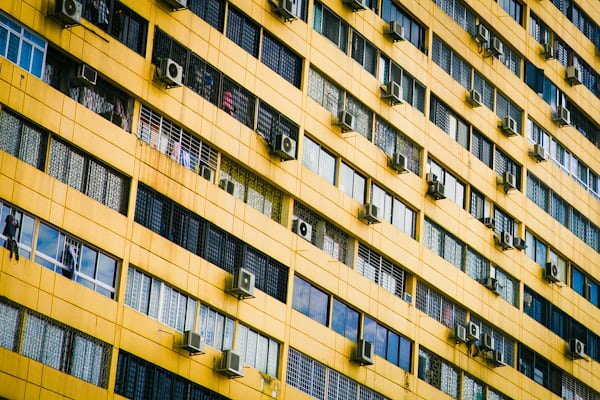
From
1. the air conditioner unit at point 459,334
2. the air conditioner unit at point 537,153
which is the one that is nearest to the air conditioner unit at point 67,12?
the air conditioner unit at point 459,334

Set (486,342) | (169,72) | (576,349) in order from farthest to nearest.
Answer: (576,349) → (486,342) → (169,72)

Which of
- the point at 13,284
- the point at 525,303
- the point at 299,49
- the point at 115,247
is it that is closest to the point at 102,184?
the point at 115,247

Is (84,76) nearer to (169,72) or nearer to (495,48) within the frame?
(169,72)

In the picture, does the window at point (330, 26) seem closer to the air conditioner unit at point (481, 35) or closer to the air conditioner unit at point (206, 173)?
the air conditioner unit at point (206, 173)

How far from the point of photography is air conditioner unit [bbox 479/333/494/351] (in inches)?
1815

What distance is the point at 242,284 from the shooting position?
36469 millimetres

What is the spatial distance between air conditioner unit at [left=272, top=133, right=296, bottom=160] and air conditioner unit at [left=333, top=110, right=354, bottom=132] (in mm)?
2662

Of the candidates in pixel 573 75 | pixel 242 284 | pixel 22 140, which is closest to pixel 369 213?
pixel 242 284

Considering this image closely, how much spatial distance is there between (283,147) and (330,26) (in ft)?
17.8

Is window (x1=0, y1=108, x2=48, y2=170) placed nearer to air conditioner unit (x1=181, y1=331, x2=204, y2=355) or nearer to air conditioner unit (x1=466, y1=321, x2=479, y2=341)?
air conditioner unit (x1=181, y1=331, x2=204, y2=355)

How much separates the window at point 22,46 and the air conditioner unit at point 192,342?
6.95 m

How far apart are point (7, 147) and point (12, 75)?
5.22ft

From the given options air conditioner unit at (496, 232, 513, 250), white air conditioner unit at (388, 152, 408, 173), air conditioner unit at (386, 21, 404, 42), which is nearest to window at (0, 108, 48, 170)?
white air conditioner unit at (388, 152, 408, 173)

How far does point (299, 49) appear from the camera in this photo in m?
41.0
